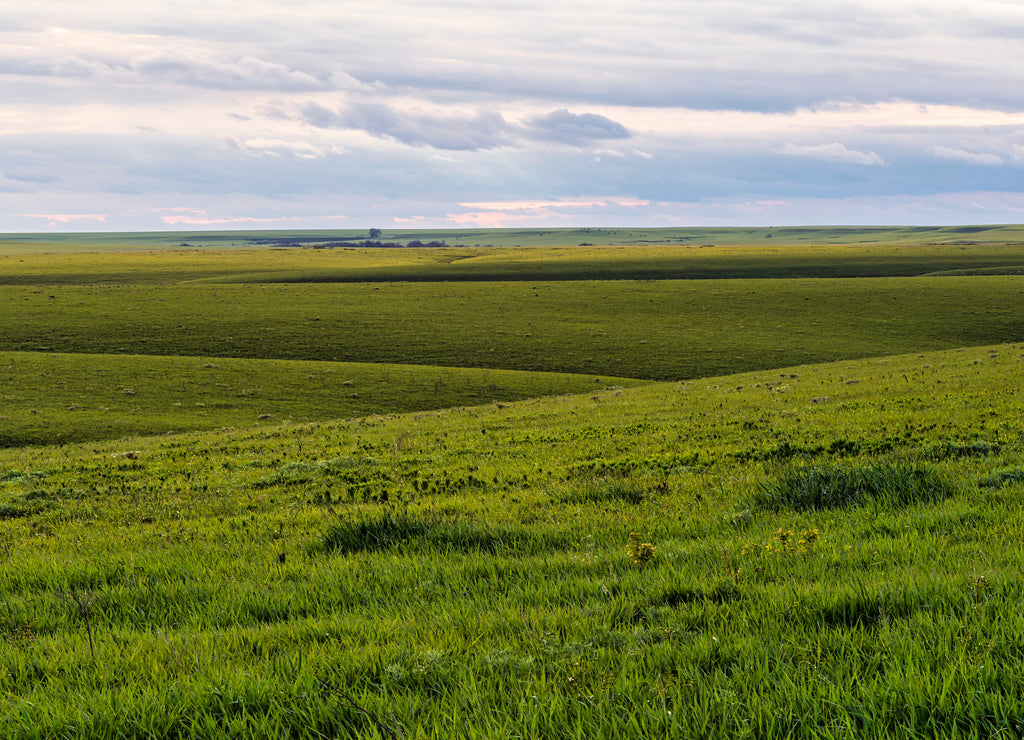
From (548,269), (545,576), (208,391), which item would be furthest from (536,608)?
(548,269)

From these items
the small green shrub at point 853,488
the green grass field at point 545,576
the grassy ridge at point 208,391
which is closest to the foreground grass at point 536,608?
the green grass field at point 545,576

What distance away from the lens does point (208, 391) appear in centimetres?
4822

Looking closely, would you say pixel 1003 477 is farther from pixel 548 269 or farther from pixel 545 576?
pixel 548 269

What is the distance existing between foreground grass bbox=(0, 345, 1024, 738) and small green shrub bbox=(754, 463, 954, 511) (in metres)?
0.20

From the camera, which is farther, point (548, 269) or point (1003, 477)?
point (548, 269)

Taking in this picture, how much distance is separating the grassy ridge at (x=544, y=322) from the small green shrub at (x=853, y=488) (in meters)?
46.6

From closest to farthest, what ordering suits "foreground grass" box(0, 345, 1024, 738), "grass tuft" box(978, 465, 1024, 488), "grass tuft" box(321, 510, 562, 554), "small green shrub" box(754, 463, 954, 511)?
"foreground grass" box(0, 345, 1024, 738)
"grass tuft" box(321, 510, 562, 554)
"small green shrub" box(754, 463, 954, 511)
"grass tuft" box(978, 465, 1024, 488)

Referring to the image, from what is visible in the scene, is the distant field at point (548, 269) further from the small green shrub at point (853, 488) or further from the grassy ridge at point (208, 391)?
the small green shrub at point (853, 488)

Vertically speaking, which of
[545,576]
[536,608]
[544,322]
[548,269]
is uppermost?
[548,269]

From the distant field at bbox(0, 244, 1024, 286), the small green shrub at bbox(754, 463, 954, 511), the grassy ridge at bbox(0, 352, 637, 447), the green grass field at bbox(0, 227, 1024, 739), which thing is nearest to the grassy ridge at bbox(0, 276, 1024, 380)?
the grassy ridge at bbox(0, 352, 637, 447)

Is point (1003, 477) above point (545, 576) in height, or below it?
above

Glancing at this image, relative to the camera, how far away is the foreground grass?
13.4 feet

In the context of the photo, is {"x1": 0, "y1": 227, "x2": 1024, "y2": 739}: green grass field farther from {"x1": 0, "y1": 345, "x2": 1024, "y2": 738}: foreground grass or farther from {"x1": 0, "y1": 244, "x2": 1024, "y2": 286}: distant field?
{"x1": 0, "y1": 244, "x2": 1024, "y2": 286}: distant field

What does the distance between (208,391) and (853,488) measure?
45.9 meters
